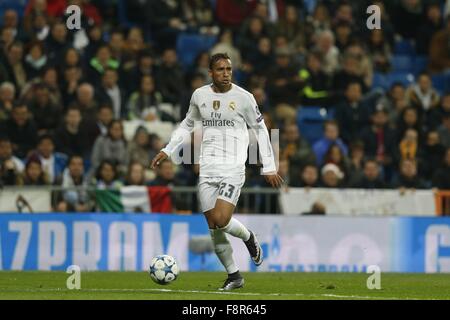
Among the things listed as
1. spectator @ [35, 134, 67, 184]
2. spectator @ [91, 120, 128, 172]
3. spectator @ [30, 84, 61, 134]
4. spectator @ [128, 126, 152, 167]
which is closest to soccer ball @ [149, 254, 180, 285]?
spectator @ [35, 134, 67, 184]

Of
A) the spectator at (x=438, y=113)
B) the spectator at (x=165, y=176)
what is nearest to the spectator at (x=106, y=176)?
the spectator at (x=165, y=176)

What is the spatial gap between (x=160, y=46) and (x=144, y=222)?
6.29m

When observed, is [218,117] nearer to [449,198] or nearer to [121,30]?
[449,198]

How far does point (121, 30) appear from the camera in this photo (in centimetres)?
2417

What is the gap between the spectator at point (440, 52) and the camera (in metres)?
25.8

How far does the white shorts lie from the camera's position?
1380 centimetres

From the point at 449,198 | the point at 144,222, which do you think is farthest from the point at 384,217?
the point at 144,222

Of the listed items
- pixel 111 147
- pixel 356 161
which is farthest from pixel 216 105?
pixel 356 161

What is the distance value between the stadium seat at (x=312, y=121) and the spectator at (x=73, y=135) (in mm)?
4603

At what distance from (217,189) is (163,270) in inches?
42.0

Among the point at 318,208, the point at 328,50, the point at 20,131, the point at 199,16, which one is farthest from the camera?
the point at 199,16

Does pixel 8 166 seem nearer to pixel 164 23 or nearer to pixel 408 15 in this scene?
pixel 164 23

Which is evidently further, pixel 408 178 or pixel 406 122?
pixel 406 122

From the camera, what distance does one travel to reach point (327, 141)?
22266 mm
